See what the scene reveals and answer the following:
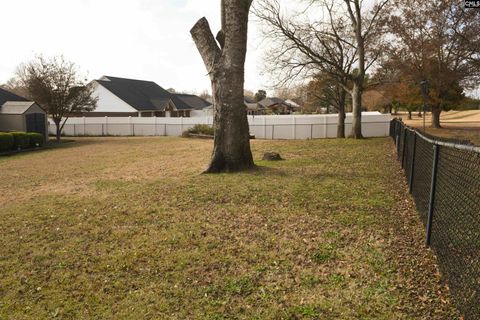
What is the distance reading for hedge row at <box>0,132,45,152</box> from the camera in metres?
18.0

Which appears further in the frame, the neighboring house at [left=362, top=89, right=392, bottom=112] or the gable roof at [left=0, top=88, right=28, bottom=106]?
the neighboring house at [left=362, top=89, right=392, bottom=112]

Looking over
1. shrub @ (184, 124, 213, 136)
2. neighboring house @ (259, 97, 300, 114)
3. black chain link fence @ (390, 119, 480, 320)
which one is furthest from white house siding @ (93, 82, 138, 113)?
black chain link fence @ (390, 119, 480, 320)

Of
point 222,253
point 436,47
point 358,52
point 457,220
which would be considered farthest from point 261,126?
point 457,220

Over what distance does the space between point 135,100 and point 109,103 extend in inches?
111

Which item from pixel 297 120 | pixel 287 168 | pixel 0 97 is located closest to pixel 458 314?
pixel 287 168

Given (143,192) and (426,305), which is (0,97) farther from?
(426,305)

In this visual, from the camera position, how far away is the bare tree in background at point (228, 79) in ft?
29.0

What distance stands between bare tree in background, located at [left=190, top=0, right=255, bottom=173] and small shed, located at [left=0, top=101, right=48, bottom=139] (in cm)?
1848

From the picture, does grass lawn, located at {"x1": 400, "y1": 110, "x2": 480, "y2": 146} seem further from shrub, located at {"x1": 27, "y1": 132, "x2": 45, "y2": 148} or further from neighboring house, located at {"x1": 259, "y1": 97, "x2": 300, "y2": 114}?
neighboring house, located at {"x1": 259, "y1": 97, "x2": 300, "y2": 114}

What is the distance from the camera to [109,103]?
3766 cm

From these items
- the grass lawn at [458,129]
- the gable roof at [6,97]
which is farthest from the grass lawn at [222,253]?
the gable roof at [6,97]

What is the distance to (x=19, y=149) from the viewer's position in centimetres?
1931

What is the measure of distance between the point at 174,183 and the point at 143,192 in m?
0.89

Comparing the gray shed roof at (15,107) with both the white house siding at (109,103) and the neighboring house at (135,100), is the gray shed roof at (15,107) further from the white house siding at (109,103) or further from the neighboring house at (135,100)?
the white house siding at (109,103)
